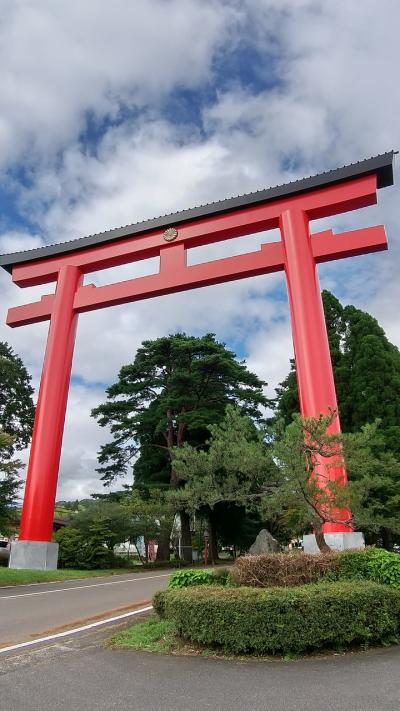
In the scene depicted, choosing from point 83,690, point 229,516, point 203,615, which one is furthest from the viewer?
point 229,516

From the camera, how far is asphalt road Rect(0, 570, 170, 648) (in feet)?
23.6

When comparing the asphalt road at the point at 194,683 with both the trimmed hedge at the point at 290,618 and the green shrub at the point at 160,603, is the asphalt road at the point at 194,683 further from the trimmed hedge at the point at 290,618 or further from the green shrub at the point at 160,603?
the green shrub at the point at 160,603

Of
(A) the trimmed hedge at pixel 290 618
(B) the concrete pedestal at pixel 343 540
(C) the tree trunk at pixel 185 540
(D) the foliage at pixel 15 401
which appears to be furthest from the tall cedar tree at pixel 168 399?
(A) the trimmed hedge at pixel 290 618

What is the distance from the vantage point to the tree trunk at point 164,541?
24178 millimetres

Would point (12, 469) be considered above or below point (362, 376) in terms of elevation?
below

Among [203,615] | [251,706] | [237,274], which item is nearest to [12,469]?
[237,274]

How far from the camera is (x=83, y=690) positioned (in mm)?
4074

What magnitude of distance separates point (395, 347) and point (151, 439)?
47.0ft

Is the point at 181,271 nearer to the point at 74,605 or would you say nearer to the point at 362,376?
the point at 362,376

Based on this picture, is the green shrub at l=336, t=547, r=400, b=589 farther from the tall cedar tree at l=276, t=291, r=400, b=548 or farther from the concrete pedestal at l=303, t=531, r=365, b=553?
the tall cedar tree at l=276, t=291, r=400, b=548

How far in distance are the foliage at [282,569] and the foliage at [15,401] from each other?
86.7ft

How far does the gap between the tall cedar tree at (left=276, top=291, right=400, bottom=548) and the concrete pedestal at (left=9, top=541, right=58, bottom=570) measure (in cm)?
902

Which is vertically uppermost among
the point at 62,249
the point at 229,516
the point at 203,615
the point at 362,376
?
the point at 62,249

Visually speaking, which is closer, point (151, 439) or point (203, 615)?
point (203, 615)
